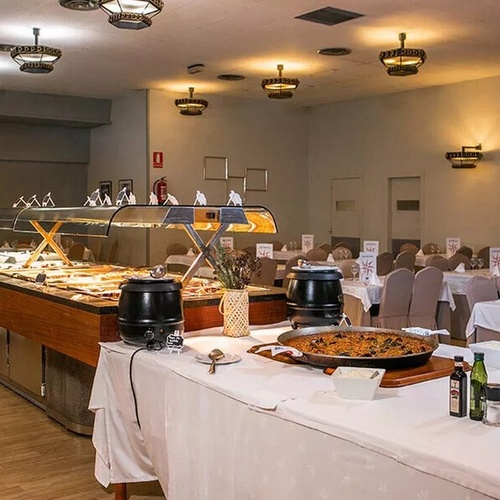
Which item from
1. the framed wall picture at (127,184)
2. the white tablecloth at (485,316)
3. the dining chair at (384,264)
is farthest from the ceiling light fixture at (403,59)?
the framed wall picture at (127,184)

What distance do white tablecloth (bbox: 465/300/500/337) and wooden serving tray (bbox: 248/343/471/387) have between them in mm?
2340

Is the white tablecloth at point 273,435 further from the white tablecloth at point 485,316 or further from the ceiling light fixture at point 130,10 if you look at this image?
the ceiling light fixture at point 130,10

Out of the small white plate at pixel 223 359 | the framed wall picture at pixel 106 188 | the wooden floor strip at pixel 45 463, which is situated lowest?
the wooden floor strip at pixel 45 463

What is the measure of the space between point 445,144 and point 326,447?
8.68m

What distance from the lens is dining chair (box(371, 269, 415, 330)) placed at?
5949 mm

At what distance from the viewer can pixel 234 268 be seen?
11.6 ft

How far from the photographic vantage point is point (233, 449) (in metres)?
2.45

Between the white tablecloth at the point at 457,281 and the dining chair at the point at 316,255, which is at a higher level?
the dining chair at the point at 316,255

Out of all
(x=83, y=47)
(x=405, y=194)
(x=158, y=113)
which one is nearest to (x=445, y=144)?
(x=405, y=194)

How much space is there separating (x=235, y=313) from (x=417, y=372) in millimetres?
1108

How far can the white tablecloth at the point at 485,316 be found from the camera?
5.02 meters

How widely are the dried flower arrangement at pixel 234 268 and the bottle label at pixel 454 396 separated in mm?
1532

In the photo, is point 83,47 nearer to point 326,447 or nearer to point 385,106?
point 385,106

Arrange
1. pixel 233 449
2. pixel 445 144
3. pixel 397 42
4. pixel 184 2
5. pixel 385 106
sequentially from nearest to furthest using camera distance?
pixel 233 449 < pixel 184 2 < pixel 397 42 < pixel 445 144 < pixel 385 106
